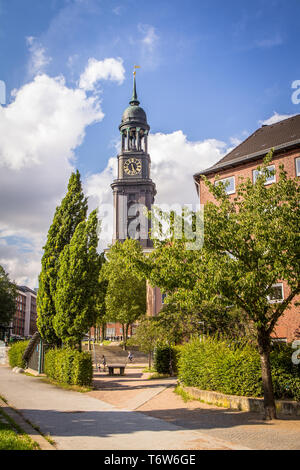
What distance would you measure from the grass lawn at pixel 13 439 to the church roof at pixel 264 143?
24.5m

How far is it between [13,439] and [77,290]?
14.4m

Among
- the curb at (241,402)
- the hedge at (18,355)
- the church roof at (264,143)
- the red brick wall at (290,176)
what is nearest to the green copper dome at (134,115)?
the church roof at (264,143)

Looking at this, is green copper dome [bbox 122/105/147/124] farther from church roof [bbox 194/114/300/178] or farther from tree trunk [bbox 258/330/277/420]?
tree trunk [bbox 258/330/277/420]

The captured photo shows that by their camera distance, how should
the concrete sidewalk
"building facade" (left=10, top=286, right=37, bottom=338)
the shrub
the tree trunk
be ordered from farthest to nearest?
"building facade" (left=10, top=286, right=37, bottom=338) < the shrub < the tree trunk < the concrete sidewalk

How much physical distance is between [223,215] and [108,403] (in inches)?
344

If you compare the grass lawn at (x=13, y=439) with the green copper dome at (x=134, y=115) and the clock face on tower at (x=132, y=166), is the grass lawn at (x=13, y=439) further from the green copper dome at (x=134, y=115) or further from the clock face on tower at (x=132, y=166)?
the green copper dome at (x=134, y=115)

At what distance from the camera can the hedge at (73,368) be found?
2158cm

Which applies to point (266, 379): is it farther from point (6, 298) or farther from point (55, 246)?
point (6, 298)

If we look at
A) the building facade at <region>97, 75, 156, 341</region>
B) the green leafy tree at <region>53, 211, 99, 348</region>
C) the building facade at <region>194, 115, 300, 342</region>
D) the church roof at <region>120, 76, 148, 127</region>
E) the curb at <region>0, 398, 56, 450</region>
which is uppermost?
the church roof at <region>120, 76, 148, 127</region>

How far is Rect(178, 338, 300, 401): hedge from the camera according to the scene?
15062 millimetres

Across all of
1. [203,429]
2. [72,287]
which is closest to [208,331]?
[72,287]

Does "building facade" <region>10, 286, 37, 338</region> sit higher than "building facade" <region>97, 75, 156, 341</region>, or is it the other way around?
"building facade" <region>97, 75, 156, 341</region>

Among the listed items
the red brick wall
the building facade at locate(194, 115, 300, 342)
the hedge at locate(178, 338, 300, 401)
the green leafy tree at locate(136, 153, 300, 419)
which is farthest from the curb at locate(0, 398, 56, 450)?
the building facade at locate(194, 115, 300, 342)
